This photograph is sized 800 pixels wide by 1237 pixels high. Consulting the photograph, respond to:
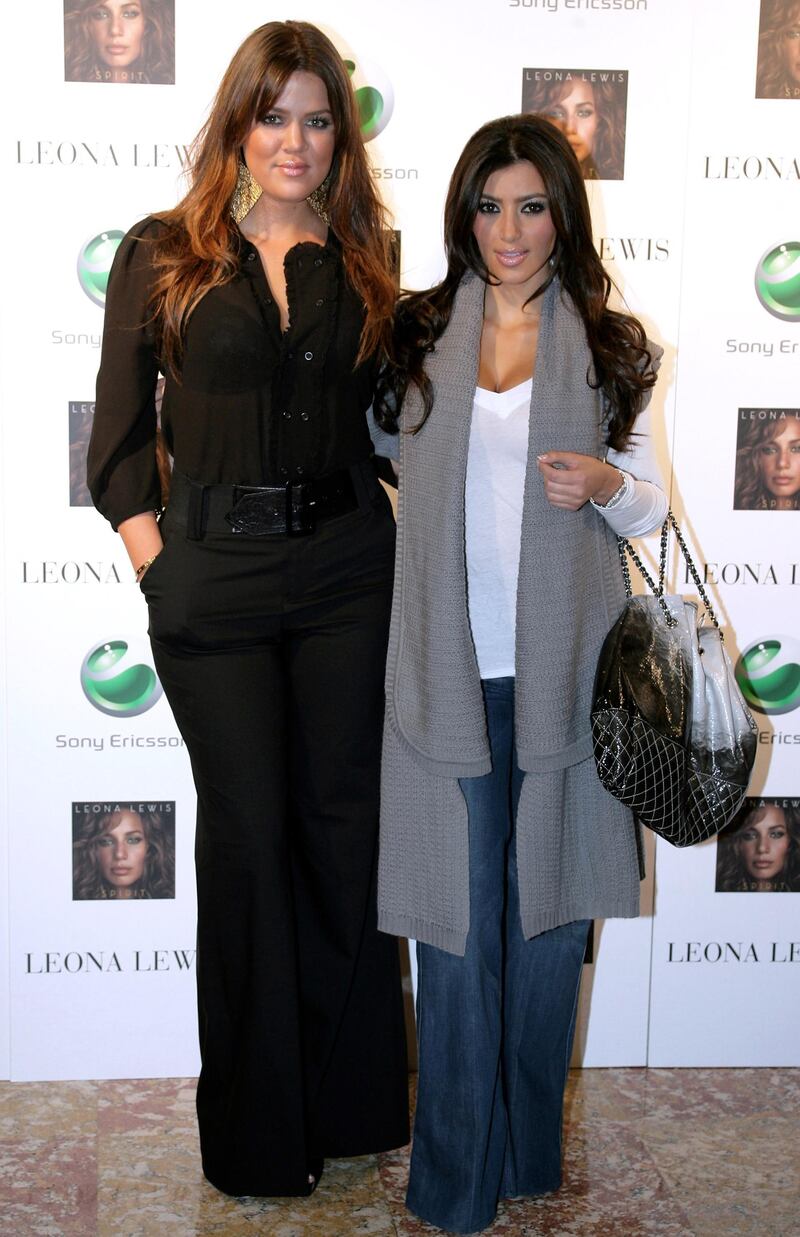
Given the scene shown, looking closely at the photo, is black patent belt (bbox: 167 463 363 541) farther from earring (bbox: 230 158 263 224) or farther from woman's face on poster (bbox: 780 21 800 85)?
woman's face on poster (bbox: 780 21 800 85)

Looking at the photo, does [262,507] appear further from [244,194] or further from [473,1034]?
[473,1034]

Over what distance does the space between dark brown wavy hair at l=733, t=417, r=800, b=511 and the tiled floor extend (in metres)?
1.23

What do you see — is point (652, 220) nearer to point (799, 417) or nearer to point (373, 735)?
point (799, 417)

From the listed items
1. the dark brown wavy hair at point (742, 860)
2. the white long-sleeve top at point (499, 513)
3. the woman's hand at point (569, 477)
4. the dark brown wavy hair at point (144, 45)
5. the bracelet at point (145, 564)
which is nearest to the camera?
the woman's hand at point (569, 477)

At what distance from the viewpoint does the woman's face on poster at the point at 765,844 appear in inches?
116

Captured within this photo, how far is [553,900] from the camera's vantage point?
222 centimetres

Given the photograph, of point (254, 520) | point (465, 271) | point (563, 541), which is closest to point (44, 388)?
point (254, 520)

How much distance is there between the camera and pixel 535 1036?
2.32 metres

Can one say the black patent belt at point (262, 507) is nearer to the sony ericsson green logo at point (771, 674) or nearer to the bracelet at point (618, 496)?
the bracelet at point (618, 496)

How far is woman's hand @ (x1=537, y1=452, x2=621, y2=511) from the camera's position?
202cm

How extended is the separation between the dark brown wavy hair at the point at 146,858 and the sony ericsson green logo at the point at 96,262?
1.05 m

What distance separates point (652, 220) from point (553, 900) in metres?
1.38

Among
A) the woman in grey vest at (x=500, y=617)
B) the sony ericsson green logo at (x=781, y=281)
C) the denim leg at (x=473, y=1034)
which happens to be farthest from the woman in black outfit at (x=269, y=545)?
the sony ericsson green logo at (x=781, y=281)

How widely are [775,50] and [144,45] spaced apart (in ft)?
4.03
